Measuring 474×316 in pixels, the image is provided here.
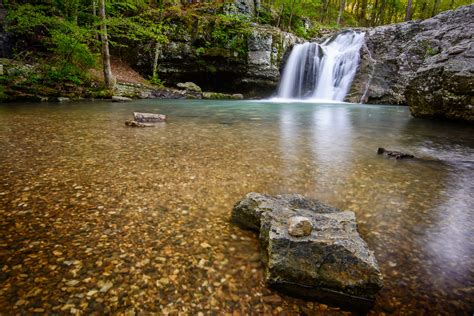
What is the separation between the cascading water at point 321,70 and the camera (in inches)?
837

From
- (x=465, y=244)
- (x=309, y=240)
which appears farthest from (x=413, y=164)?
(x=309, y=240)

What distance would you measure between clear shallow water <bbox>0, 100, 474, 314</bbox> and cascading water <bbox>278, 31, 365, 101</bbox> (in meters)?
16.4

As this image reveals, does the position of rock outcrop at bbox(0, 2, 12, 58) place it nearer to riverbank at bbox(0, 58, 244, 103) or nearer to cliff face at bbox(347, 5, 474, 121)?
riverbank at bbox(0, 58, 244, 103)

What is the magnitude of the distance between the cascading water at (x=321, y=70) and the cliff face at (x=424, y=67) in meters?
0.76

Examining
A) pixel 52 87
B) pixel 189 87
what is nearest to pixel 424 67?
pixel 189 87

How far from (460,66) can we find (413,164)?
6.30 m

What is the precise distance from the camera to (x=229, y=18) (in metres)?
21.1

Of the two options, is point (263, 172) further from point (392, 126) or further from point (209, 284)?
point (392, 126)

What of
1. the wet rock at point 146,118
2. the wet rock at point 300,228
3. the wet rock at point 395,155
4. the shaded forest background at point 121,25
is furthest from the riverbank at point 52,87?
the wet rock at point 300,228

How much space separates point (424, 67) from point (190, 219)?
11.1 m

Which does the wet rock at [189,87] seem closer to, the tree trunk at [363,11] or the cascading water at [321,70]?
the cascading water at [321,70]

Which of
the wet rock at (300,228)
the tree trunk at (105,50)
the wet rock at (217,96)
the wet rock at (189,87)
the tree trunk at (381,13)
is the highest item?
the tree trunk at (381,13)

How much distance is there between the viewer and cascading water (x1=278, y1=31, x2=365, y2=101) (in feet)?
69.7

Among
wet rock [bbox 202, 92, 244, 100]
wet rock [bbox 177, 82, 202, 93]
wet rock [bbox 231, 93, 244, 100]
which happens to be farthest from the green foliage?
wet rock [bbox 231, 93, 244, 100]
